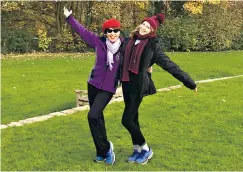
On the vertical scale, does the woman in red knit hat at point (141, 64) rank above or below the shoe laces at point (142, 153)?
above

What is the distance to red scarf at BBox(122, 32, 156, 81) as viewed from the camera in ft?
17.8

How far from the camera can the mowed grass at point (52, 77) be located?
10586mm

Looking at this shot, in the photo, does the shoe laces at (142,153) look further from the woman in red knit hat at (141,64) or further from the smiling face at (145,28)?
the smiling face at (145,28)

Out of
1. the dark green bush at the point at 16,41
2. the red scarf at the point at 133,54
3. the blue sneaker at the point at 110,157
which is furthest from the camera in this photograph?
the dark green bush at the point at 16,41

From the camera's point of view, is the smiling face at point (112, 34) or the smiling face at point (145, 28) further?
the smiling face at point (112, 34)

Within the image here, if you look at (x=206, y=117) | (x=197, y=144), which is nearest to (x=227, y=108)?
(x=206, y=117)

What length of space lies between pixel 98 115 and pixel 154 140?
1612mm

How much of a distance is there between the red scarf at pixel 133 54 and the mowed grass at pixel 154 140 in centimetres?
127

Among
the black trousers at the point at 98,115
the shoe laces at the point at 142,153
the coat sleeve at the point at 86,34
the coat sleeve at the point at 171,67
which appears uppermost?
the coat sleeve at the point at 86,34

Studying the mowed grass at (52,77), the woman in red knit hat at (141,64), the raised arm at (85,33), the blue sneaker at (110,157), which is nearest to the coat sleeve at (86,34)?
the raised arm at (85,33)

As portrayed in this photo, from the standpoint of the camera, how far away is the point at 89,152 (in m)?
6.30

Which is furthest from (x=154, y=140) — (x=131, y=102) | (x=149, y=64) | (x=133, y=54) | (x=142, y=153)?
(x=133, y=54)

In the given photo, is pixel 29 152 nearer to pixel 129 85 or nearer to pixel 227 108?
pixel 129 85

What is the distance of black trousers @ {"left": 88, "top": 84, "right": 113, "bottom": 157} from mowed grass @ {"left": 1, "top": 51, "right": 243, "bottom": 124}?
3859 mm
